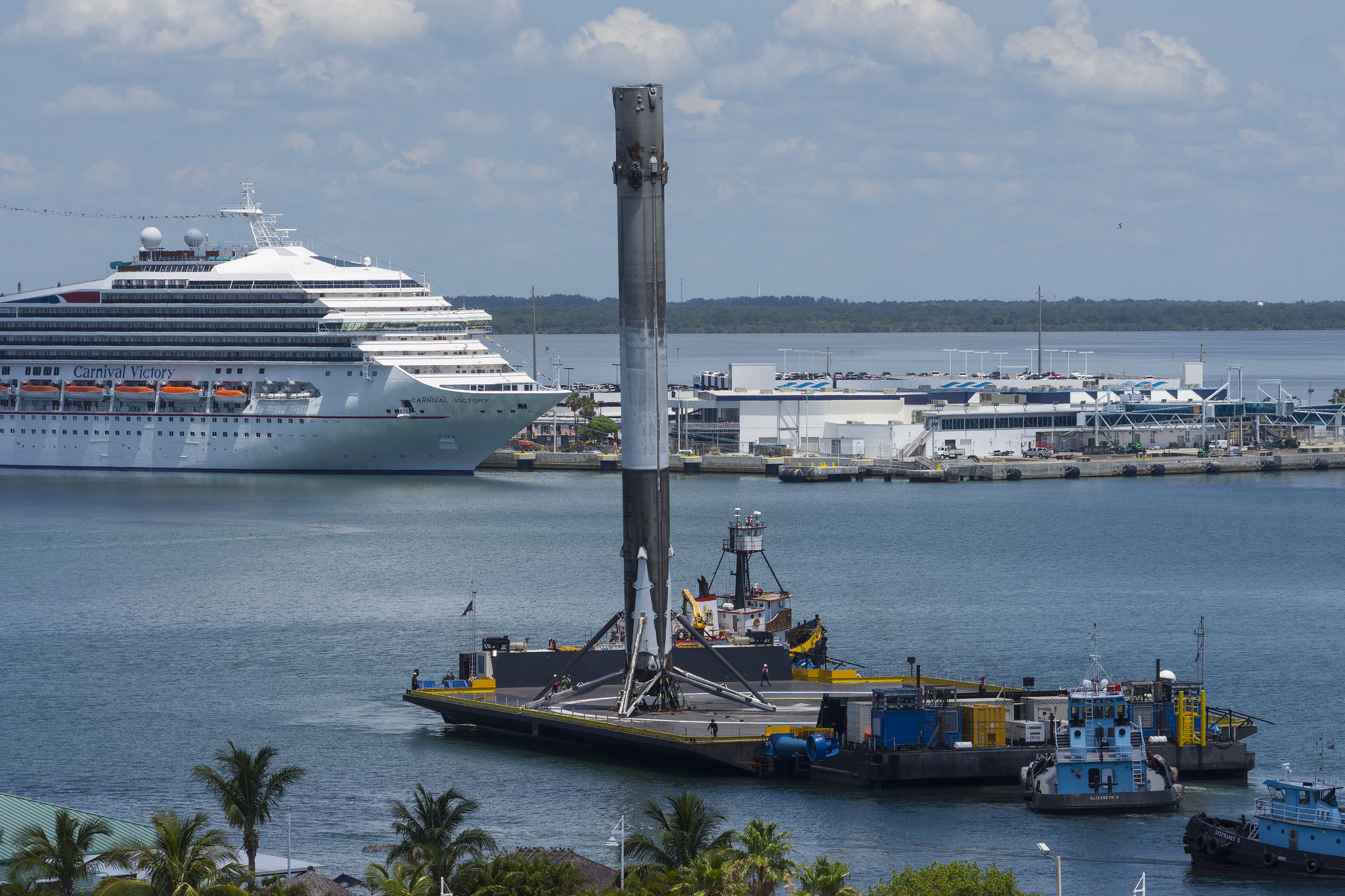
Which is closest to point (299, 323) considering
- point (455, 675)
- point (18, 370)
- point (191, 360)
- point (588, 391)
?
point (191, 360)

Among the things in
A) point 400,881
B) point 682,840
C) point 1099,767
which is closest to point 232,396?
point 1099,767

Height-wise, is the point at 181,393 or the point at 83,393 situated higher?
the point at 83,393

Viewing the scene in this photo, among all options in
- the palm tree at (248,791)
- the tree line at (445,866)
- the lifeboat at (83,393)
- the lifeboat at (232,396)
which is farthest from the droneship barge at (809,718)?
the lifeboat at (83,393)

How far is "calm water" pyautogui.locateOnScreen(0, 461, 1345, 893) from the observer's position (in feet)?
104

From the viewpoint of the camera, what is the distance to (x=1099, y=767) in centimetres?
3219

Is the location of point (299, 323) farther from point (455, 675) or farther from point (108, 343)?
point (455, 675)

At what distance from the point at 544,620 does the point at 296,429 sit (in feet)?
148

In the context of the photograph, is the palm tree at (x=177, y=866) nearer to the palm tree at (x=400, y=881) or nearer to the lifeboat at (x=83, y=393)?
the palm tree at (x=400, y=881)

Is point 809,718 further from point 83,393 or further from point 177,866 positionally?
point 83,393

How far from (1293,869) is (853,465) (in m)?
69.1

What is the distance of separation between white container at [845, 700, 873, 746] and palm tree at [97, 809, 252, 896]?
42.6 feet

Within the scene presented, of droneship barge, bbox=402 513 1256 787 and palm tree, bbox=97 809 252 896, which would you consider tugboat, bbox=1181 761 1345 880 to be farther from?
palm tree, bbox=97 809 252 896

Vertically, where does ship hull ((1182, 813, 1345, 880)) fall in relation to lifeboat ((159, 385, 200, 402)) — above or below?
below

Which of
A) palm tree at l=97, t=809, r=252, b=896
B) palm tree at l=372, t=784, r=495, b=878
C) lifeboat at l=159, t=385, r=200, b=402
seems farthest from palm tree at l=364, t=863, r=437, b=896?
lifeboat at l=159, t=385, r=200, b=402
